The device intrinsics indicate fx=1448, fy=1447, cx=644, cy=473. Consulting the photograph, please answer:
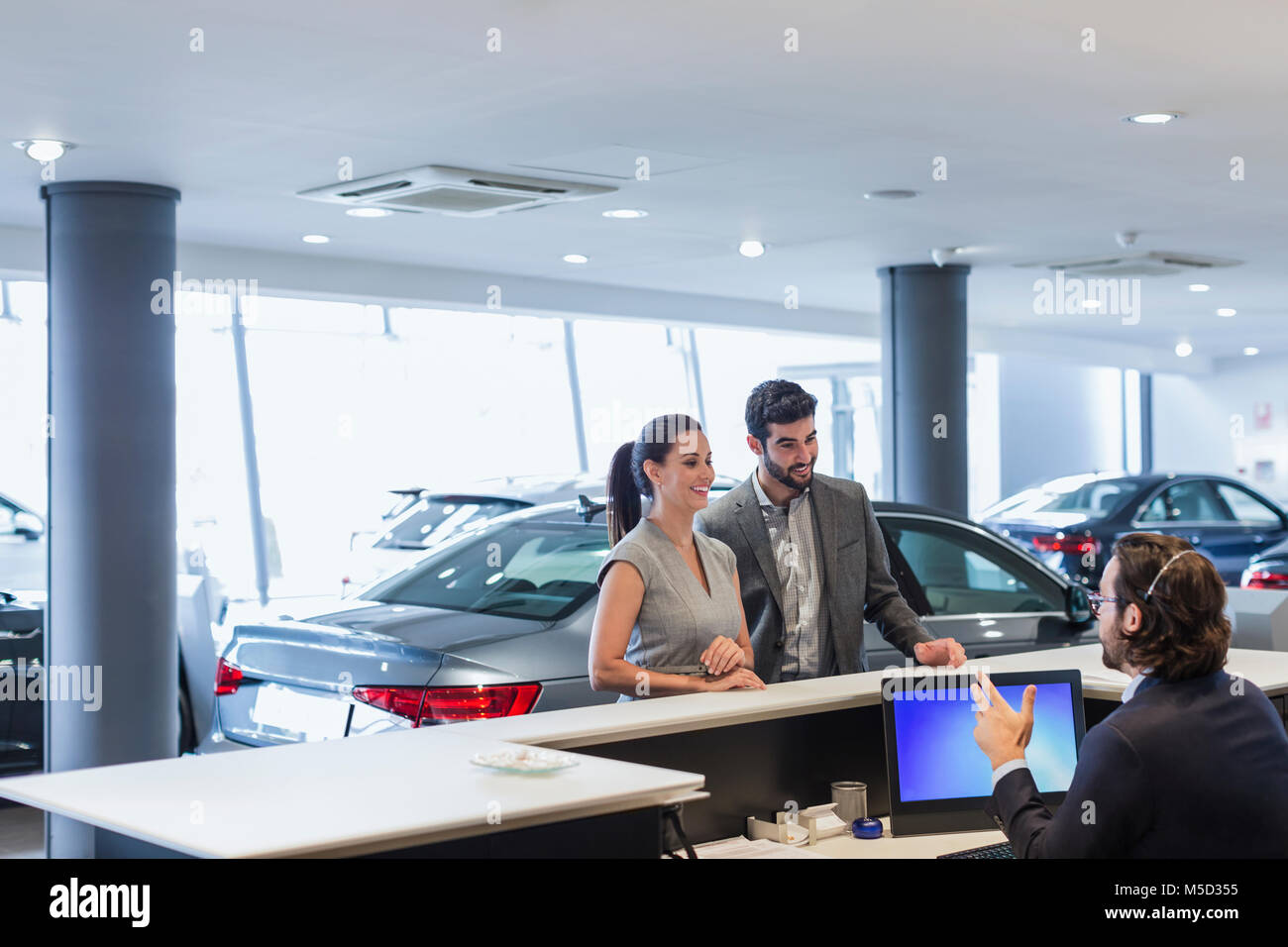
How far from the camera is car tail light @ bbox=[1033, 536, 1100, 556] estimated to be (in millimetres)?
10203

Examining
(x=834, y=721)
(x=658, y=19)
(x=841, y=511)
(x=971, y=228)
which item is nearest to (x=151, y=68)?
(x=658, y=19)

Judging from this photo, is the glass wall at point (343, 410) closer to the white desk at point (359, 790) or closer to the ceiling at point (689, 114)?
the ceiling at point (689, 114)

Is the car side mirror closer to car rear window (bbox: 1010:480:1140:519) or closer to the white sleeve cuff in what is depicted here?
the white sleeve cuff

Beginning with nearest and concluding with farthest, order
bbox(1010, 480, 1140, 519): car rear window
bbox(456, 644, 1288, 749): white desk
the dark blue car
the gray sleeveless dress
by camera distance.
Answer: bbox(456, 644, 1288, 749): white desk → the gray sleeveless dress → the dark blue car → bbox(1010, 480, 1140, 519): car rear window

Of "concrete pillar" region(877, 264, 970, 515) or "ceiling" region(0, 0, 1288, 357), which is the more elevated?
"ceiling" region(0, 0, 1288, 357)

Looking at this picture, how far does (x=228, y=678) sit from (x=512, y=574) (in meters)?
0.93

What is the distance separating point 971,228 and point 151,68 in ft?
16.7

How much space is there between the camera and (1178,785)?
221 centimetres

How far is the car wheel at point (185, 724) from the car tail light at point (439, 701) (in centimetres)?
353

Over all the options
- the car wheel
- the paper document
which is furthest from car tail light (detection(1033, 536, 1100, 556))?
the paper document

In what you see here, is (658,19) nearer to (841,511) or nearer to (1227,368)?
(841,511)

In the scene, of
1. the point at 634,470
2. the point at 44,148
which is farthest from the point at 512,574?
the point at 44,148

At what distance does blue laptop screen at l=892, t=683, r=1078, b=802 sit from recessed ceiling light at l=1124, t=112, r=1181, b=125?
3134mm

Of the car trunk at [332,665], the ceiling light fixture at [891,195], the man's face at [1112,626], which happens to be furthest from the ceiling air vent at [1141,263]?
the man's face at [1112,626]
